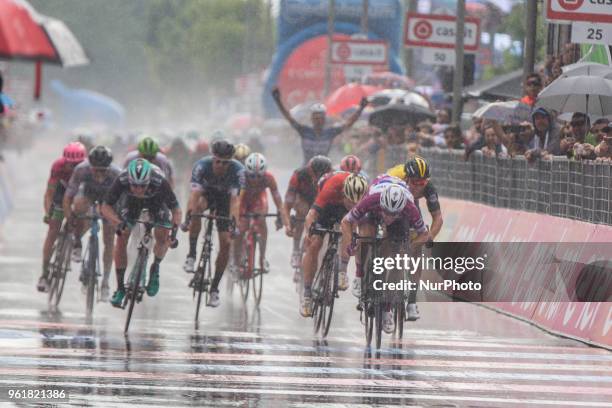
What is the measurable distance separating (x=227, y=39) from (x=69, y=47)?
130301 mm

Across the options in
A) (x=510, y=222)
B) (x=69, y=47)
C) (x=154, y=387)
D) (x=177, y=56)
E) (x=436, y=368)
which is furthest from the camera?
(x=177, y=56)

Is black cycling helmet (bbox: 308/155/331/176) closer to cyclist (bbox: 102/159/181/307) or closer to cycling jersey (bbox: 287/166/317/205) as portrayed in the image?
cycling jersey (bbox: 287/166/317/205)

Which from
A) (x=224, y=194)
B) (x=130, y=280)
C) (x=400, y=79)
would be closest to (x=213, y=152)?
(x=224, y=194)

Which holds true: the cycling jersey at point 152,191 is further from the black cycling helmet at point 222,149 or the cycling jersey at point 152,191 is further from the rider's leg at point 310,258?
the black cycling helmet at point 222,149

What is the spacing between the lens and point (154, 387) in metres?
13.2

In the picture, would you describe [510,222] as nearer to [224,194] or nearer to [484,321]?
[484,321]

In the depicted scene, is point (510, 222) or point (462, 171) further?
point (462, 171)

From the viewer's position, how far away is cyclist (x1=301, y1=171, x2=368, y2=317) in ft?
57.1

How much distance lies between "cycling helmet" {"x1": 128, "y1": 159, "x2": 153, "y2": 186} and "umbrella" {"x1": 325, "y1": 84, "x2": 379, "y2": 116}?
24.3 meters

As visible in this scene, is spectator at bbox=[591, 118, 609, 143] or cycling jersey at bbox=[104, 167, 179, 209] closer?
cycling jersey at bbox=[104, 167, 179, 209]

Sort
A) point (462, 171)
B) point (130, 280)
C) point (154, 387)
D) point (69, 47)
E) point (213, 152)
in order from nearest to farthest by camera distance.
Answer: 1. point (69, 47)
2. point (154, 387)
3. point (130, 280)
4. point (213, 152)
5. point (462, 171)

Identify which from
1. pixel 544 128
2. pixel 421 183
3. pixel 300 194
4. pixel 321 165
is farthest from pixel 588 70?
pixel 421 183

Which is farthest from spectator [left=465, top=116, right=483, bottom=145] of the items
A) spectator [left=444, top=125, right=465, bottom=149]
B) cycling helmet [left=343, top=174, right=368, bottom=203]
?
cycling helmet [left=343, top=174, right=368, bottom=203]

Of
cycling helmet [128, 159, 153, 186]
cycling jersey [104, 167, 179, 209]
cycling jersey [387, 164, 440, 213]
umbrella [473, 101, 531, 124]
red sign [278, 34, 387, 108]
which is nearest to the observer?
cycling helmet [128, 159, 153, 186]
